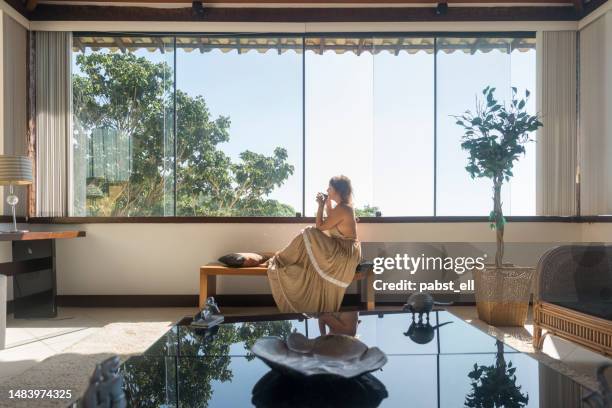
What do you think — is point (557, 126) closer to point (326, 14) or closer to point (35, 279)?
point (326, 14)

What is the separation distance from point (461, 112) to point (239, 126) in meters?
2.32

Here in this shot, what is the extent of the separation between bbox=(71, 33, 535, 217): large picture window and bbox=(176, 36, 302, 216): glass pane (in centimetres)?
1

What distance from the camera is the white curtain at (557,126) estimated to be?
4.70 meters

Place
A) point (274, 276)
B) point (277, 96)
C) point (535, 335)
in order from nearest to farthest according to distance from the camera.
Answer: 1. point (535, 335)
2. point (274, 276)
3. point (277, 96)

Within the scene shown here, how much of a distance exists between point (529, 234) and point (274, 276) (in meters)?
2.66

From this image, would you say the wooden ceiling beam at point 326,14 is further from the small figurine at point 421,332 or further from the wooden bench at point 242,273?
the small figurine at point 421,332

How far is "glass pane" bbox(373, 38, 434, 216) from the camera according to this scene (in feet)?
16.0

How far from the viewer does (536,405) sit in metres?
1.34

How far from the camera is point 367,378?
4.95 ft

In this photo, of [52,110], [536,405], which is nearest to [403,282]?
[536,405]

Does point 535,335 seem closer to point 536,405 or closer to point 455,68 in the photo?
point 536,405

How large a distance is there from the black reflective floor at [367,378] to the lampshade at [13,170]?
2.55 metres

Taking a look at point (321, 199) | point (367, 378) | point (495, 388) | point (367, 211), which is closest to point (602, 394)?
point (495, 388)

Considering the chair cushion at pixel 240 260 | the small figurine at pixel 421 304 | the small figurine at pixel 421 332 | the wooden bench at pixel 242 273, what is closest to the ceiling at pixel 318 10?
the chair cushion at pixel 240 260
